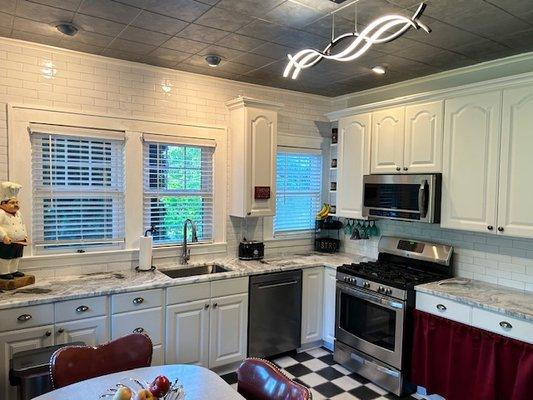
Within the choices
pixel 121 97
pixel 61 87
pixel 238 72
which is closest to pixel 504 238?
pixel 238 72

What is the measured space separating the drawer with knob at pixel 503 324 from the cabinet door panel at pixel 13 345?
115 inches

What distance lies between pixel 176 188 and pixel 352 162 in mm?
1765

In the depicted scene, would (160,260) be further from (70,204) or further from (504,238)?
(504,238)

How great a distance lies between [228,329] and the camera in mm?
3381

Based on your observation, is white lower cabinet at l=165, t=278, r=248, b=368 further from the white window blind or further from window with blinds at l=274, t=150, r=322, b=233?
window with blinds at l=274, t=150, r=322, b=233

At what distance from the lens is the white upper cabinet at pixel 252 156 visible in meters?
3.76

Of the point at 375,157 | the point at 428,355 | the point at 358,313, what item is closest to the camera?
the point at 428,355

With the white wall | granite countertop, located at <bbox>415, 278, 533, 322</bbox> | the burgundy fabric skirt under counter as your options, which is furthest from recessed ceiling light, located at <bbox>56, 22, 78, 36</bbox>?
the burgundy fabric skirt under counter

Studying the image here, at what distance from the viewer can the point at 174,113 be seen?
3.62 meters

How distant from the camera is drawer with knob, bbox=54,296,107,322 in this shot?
2.64m

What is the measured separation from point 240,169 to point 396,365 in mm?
2173

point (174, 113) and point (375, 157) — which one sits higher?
point (174, 113)

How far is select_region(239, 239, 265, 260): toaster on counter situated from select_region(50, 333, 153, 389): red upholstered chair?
6.57ft

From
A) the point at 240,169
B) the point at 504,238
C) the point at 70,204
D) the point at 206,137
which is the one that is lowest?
the point at 504,238
